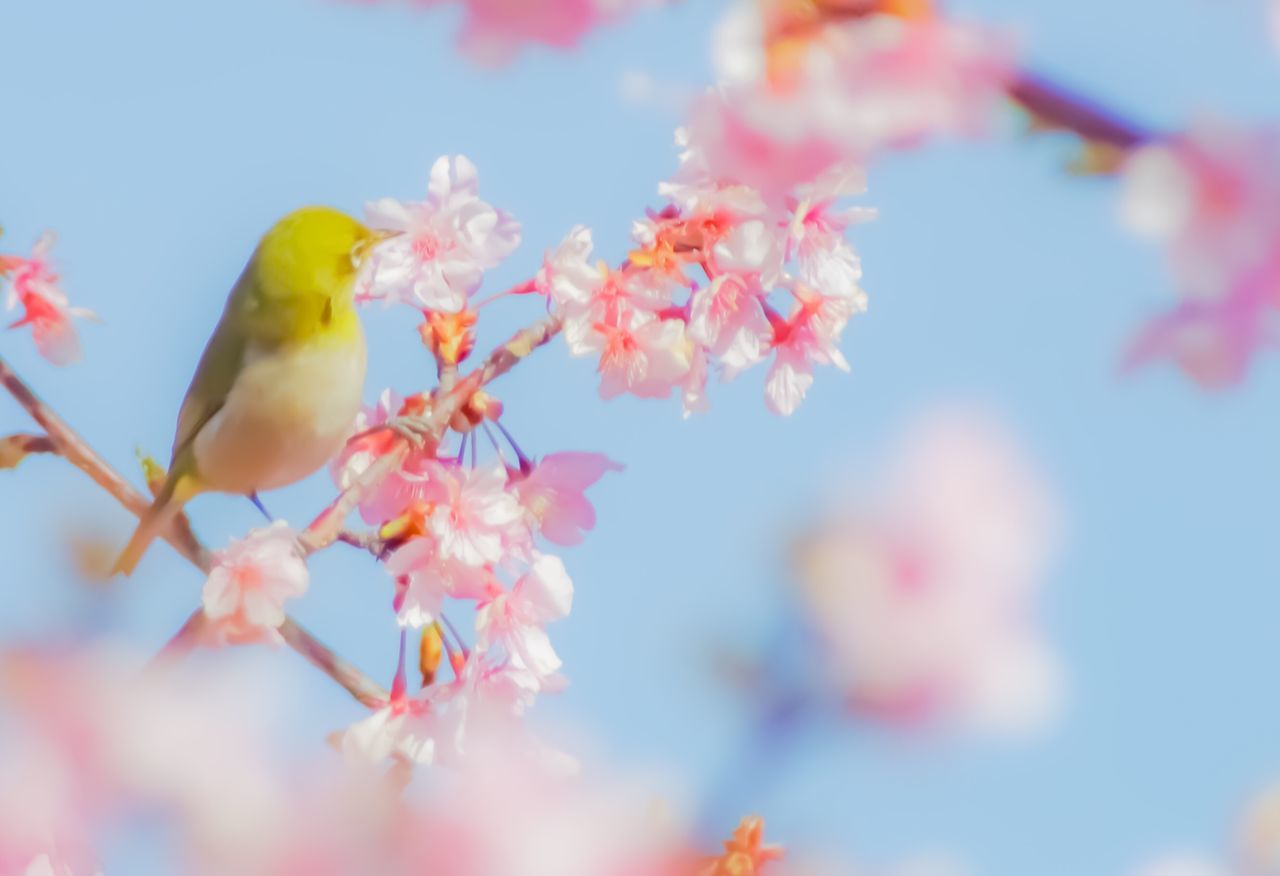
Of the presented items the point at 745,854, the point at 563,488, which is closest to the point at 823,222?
the point at 563,488

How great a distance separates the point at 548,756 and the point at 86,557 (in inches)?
37.4

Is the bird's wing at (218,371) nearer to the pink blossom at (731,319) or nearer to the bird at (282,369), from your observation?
the bird at (282,369)

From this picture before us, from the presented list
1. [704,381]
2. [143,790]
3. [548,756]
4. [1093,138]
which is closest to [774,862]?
[548,756]

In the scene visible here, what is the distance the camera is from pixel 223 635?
2.23 meters

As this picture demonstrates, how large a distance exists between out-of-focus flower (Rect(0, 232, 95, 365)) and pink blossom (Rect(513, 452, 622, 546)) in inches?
42.2

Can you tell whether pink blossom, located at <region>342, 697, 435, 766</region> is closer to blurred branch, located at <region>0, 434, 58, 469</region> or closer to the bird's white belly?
blurred branch, located at <region>0, 434, 58, 469</region>

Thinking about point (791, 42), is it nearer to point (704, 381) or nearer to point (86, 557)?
point (86, 557)

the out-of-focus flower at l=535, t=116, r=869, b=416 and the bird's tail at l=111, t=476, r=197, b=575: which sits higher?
the out-of-focus flower at l=535, t=116, r=869, b=416

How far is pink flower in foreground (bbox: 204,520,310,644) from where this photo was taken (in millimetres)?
2221

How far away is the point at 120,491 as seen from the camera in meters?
2.50

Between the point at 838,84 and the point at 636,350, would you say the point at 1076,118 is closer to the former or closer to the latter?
the point at 838,84

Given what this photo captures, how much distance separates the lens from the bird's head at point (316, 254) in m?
3.07

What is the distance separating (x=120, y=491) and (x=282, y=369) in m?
0.71

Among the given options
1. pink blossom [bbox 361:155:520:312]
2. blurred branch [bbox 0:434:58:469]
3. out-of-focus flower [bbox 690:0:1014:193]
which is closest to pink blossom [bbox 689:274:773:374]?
pink blossom [bbox 361:155:520:312]
